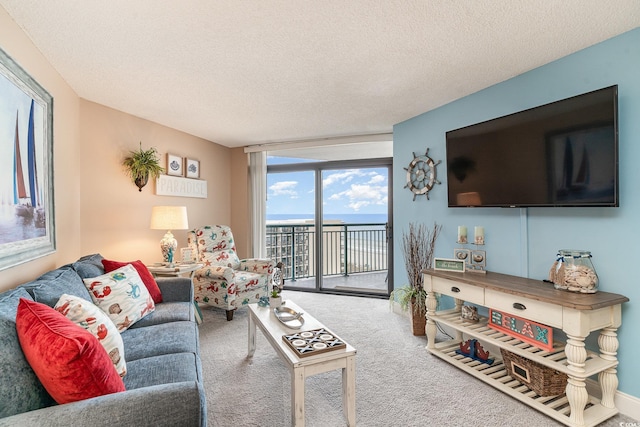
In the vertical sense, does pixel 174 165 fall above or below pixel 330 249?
above

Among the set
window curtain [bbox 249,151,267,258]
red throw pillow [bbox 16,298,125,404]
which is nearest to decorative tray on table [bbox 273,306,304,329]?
red throw pillow [bbox 16,298,125,404]

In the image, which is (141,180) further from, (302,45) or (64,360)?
(64,360)

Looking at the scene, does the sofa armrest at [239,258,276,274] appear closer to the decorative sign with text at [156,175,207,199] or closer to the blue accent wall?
the decorative sign with text at [156,175,207,199]

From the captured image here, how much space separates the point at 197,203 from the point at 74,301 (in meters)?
2.97

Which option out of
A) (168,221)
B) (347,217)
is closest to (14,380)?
(168,221)

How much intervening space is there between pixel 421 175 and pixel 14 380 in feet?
10.8

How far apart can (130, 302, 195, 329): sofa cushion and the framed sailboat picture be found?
2.56 feet

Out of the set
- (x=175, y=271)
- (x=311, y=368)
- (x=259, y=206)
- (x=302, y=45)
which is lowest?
(x=311, y=368)

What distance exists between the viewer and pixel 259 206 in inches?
185

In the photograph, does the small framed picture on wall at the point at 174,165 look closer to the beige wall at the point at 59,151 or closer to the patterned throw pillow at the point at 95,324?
the beige wall at the point at 59,151

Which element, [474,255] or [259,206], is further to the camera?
[259,206]

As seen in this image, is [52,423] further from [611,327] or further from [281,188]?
[281,188]

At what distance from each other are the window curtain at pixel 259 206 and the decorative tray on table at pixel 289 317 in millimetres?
2485

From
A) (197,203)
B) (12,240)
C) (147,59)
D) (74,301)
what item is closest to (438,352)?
(74,301)
